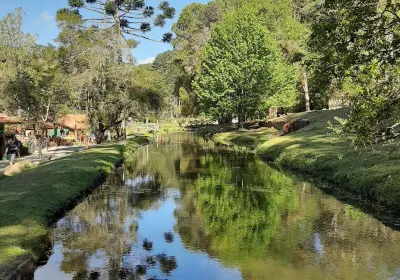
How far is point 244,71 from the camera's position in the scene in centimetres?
5794

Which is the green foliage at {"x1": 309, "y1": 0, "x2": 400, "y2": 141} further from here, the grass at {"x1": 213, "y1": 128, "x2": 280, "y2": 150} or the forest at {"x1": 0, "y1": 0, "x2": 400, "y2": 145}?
the grass at {"x1": 213, "y1": 128, "x2": 280, "y2": 150}

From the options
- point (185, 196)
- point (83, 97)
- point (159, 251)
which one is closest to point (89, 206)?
point (185, 196)

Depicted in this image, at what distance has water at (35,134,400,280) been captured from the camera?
37.9 feet

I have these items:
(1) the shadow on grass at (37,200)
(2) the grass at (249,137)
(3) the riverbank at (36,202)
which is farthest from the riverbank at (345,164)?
(2) the grass at (249,137)

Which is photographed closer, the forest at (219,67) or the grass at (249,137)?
the forest at (219,67)

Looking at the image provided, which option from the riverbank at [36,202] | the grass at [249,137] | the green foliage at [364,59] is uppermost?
the green foliage at [364,59]

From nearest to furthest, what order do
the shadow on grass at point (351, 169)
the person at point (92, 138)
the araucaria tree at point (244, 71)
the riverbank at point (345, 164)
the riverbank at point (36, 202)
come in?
the riverbank at point (36, 202), the shadow on grass at point (351, 169), the riverbank at point (345, 164), the person at point (92, 138), the araucaria tree at point (244, 71)

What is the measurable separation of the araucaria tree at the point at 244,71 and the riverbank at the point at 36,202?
32302 mm

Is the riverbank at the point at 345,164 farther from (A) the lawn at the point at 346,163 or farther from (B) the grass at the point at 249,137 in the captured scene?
(B) the grass at the point at 249,137

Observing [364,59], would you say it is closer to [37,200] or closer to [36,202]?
[36,202]

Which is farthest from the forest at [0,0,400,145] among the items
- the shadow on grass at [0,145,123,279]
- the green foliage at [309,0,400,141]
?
the shadow on grass at [0,145,123,279]

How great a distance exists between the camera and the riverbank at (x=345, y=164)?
18188 mm

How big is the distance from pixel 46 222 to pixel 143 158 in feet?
80.9

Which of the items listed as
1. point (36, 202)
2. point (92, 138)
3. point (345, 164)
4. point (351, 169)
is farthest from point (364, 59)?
point (92, 138)
